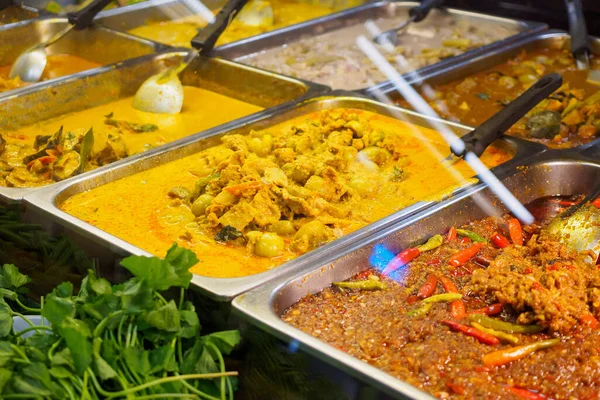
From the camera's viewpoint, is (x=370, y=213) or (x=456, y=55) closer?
(x=370, y=213)

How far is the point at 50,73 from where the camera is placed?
4.54 metres

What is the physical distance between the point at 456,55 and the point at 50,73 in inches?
87.0

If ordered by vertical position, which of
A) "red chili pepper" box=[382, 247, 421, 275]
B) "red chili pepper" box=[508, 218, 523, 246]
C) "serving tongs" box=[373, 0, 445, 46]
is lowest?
"serving tongs" box=[373, 0, 445, 46]

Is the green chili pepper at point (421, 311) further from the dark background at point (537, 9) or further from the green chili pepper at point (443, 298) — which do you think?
the dark background at point (537, 9)

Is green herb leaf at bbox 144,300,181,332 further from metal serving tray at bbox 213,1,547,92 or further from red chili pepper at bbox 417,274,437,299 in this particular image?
metal serving tray at bbox 213,1,547,92

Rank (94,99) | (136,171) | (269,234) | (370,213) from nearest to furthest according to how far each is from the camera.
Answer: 1. (269,234)
2. (370,213)
3. (136,171)
4. (94,99)

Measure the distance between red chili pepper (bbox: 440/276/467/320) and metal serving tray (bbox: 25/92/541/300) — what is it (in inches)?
11.6

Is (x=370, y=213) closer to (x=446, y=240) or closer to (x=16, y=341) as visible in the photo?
(x=446, y=240)

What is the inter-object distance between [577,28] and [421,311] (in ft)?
9.32

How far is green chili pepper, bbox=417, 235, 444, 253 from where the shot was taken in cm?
257

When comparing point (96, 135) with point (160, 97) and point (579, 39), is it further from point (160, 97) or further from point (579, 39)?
point (579, 39)

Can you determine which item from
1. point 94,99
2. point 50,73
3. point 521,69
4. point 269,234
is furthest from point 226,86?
point 269,234

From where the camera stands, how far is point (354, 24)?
16.9ft

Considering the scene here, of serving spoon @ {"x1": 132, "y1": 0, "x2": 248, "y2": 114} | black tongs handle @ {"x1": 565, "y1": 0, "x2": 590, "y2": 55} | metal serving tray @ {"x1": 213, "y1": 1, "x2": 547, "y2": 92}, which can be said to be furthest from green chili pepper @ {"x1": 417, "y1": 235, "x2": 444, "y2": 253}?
black tongs handle @ {"x1": 565, "y1": 0, "x2": 590, "y2": 55}
